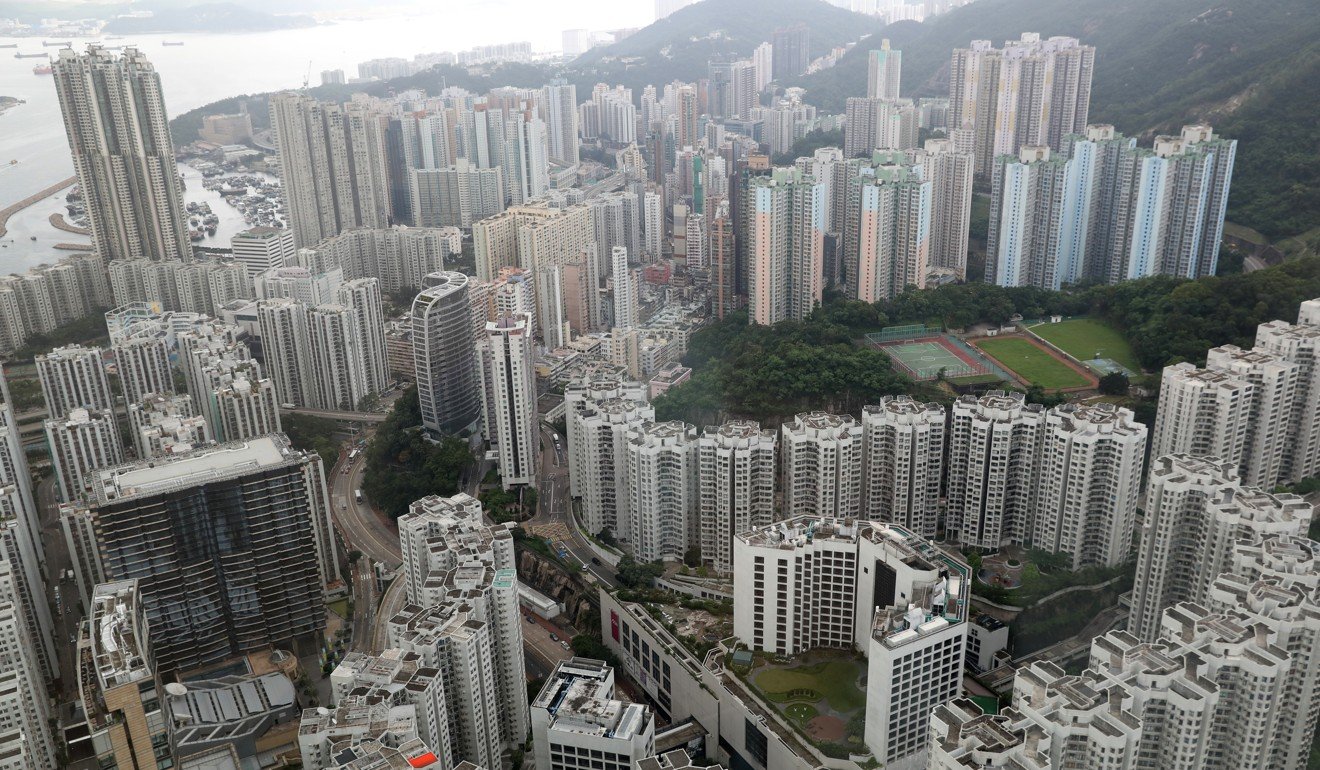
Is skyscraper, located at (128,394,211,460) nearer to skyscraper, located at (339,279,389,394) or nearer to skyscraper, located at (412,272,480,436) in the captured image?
skyscraper, located at (412,272,480,436)

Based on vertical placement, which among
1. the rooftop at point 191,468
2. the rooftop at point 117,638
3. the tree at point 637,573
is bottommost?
the tree at point 637,573

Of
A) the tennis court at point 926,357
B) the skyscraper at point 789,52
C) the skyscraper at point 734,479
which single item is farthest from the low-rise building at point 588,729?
the skyscraper at point 789,52

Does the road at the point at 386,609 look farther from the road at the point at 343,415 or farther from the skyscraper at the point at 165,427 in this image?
→ the road at the point at 343,415

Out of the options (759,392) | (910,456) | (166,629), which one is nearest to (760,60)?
(759,392)

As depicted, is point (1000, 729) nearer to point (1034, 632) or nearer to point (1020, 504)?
point (1034, 632)

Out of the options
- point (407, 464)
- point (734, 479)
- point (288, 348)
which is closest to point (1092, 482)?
point (734, 479)

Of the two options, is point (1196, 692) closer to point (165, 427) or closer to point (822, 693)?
point (822, 693)
